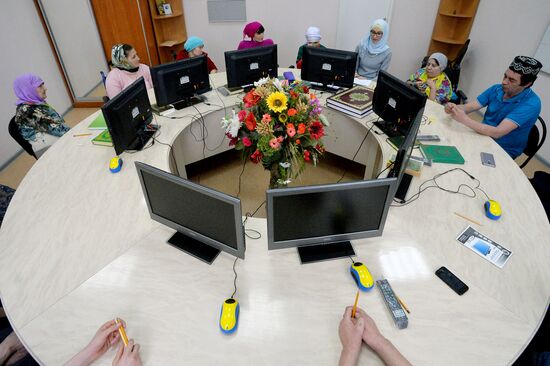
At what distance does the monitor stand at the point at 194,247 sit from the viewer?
4.87 ft

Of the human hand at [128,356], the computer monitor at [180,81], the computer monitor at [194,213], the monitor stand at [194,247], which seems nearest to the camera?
the human hand at [128,356]

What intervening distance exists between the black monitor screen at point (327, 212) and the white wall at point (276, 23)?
4042mm

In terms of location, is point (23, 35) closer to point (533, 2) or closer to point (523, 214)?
point (523, 214)

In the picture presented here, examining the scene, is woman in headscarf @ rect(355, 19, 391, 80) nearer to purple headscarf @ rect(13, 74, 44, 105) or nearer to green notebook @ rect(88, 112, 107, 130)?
green notebook @ rect(88, 112, 107, 130)

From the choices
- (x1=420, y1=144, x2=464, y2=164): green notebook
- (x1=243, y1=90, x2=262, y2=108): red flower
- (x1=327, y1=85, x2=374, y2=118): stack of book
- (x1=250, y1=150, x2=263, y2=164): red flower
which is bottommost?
(x1=420, y1=144, x2=464, y2=164): green notebook

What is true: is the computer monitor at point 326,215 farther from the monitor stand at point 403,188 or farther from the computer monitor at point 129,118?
the computer monitor at point 129,118

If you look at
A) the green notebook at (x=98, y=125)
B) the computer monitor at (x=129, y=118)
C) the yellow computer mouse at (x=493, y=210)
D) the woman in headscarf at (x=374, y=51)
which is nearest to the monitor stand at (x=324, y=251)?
the yellow computer mouse at (x=493, y=210)

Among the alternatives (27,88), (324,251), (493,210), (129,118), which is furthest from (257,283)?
(27,88)

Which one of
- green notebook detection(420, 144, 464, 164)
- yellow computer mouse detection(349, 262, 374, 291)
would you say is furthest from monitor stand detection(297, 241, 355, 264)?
green notebook detection(420, 144, 464, 164)

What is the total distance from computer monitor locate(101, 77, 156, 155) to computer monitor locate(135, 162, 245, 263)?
0.73m

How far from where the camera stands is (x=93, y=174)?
2010 mm

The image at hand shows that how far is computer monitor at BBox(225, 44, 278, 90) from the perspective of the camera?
2838mm

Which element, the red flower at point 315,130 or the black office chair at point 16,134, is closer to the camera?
the red flower at point 315,130

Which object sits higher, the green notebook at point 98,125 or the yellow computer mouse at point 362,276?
the green notebook at point 98,125
